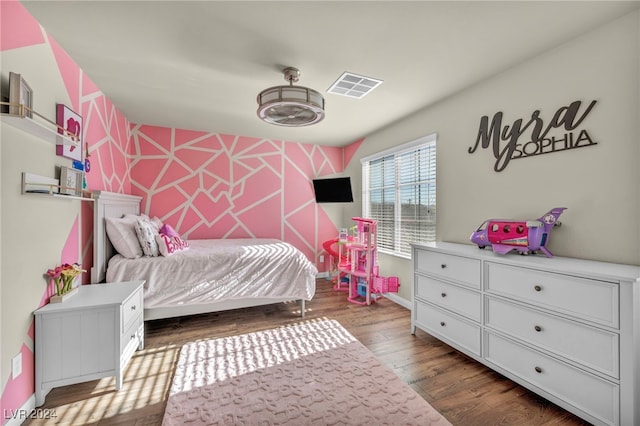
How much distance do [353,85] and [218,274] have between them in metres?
2.39

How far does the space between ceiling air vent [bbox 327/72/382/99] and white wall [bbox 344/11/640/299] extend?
3.23 feet

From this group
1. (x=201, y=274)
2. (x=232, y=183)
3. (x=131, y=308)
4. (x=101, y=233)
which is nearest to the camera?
(x=131, y=308)

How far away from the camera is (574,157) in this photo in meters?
1.92

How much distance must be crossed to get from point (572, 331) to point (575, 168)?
1134mm

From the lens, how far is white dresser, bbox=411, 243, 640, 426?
1375 millimetres

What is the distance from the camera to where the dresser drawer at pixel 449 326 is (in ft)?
7.02

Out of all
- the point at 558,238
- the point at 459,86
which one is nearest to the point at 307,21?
the point at 459,86

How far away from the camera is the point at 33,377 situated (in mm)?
1689

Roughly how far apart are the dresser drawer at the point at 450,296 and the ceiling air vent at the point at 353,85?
1970mm

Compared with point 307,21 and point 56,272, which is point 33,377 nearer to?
point 56,272

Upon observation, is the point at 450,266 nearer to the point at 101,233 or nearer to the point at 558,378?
the point at 558,378

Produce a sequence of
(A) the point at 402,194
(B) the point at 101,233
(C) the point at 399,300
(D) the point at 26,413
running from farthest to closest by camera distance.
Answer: (A) the point at 402,194
(C) the point at 399,300
(B) the point at 101,233
(D) the point at 26,413

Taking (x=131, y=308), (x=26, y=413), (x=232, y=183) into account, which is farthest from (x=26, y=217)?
(x=232, y=183)

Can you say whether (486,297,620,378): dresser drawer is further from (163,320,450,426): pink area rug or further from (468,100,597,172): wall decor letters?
(468,100,597,172): wall decor letters
